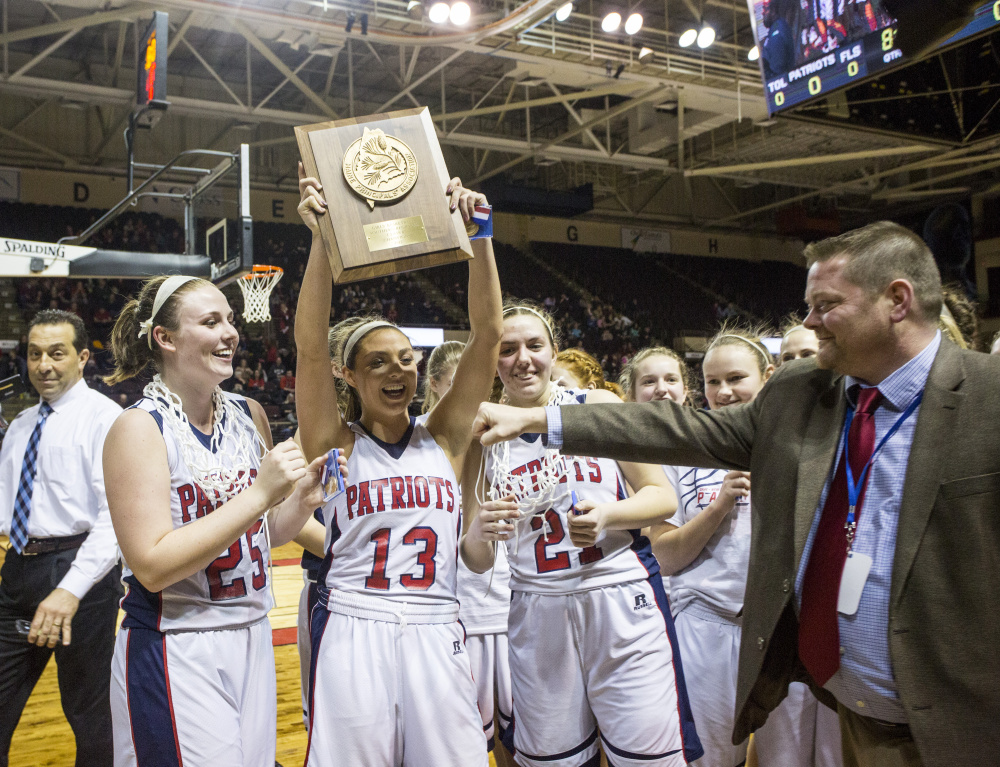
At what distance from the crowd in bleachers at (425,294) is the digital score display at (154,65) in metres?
3.59

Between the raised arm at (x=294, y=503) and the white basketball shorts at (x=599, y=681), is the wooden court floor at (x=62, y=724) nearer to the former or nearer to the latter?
the raised arm at (x=294, y=503)

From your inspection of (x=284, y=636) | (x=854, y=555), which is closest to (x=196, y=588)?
(x=854, y=555)

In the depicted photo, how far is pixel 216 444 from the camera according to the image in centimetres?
Result: 242

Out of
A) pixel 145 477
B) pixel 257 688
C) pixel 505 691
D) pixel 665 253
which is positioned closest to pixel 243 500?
pixel 145 477

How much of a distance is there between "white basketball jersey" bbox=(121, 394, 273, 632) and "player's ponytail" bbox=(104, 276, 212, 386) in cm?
22

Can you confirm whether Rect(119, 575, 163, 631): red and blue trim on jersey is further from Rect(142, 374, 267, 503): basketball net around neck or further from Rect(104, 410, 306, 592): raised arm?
Rect(142, 374, 267, 503): basketball net around neck

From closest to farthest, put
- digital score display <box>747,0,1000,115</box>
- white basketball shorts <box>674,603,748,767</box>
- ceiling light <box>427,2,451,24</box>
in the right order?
white basketball shorts <box>674,603,748,767</box>
digital score display <box>747,0,1000,115</box>
ceiling light <box>427,2,451,24</box>

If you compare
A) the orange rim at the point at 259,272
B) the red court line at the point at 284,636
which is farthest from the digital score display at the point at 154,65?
the red court line at the point at 284,636

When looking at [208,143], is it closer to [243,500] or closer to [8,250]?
[8,250]

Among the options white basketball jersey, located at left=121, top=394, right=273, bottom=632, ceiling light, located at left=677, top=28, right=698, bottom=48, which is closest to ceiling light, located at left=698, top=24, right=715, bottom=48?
ceiling light, located at left=677, top=28, right=698, bottom=48

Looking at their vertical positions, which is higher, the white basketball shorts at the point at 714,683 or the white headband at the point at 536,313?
the white headband at the point at 536,313

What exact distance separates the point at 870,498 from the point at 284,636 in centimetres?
481

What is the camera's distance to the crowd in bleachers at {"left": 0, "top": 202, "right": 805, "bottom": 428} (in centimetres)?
1469

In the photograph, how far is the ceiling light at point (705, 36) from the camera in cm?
1050
